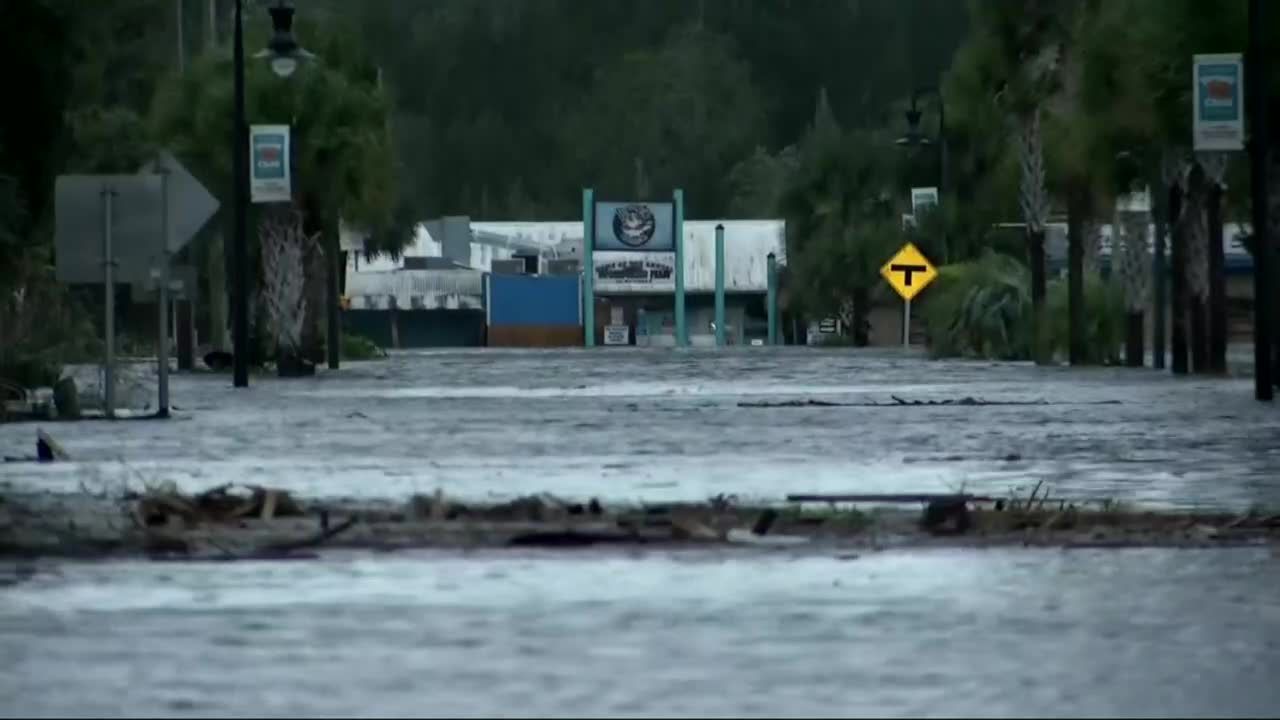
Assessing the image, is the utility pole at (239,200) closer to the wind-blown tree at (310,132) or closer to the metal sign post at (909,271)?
the wind-blown tree at (310,132)

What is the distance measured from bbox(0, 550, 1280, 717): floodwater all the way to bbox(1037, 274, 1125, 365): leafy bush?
52344 millimetres

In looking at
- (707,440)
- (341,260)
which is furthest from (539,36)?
(707,440)

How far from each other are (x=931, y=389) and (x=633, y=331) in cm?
10988

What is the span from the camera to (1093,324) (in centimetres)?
6869

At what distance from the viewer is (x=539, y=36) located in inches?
7416

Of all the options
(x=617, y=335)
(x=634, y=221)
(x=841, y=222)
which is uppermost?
(x=634, y=221)

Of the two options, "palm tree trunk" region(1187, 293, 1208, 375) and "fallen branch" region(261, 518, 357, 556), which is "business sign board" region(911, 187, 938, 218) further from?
"fallen branch" region(261, 518, 357, 556)

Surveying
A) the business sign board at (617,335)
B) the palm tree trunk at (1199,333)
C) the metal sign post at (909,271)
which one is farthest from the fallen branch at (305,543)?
the business sign board at (617,335)

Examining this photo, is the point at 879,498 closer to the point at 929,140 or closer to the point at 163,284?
the point at 163,284

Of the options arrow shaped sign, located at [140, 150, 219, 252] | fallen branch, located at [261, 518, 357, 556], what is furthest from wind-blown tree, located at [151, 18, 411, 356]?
fallen branch, located at [261, 518, 357, 556]

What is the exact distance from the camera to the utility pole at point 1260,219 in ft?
131

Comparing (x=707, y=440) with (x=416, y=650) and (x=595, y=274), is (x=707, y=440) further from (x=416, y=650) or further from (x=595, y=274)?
(x=595, y=274)

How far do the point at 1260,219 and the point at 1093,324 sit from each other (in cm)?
2819

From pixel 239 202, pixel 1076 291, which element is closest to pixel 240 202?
pixel 239 202
